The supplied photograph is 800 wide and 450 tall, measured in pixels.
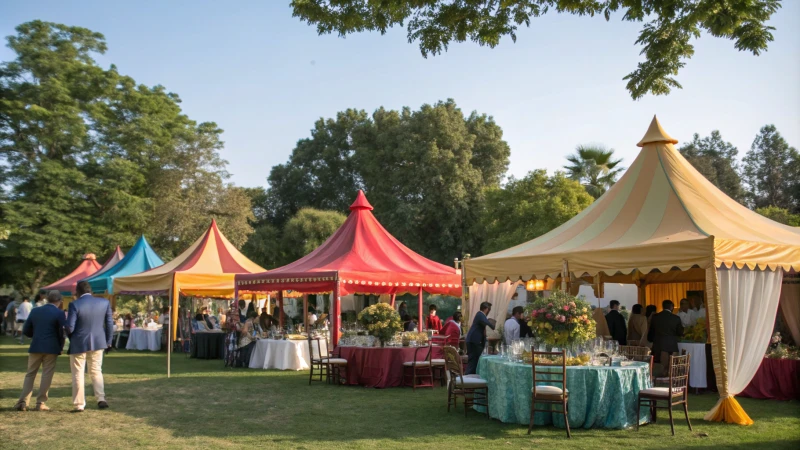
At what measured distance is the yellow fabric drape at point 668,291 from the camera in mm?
17062

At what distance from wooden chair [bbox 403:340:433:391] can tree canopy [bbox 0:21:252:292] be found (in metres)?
22.9

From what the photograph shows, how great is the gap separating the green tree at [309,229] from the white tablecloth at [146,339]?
39.4 feet

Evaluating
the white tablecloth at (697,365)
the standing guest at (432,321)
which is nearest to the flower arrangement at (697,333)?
the white tablecloth at (697,365)

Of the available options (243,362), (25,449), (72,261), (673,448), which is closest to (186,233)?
(72,261)

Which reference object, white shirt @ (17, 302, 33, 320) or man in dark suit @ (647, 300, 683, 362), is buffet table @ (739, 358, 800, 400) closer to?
man in dark suit @ (647, 300, 683, 362)

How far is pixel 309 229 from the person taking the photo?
114 feet

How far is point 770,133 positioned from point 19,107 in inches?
1718

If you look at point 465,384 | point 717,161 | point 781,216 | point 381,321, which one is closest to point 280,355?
point 381,321

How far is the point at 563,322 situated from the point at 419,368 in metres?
5.03

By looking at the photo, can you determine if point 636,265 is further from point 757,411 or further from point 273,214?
point 273,214

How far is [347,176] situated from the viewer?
40.9m

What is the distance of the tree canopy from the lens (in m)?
30.7

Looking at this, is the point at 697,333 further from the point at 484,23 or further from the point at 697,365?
the point at 484,23

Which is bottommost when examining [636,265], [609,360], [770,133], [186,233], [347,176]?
[609,360]
